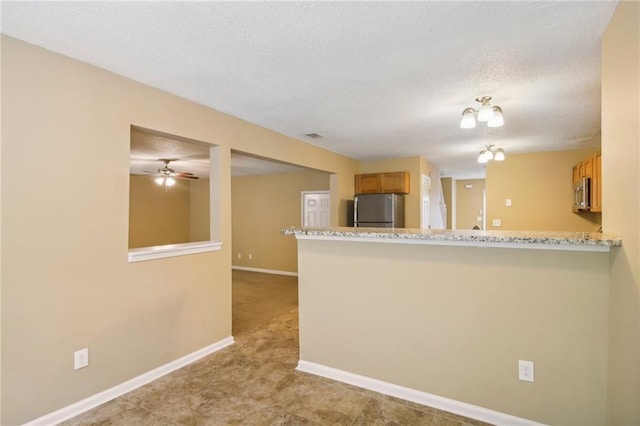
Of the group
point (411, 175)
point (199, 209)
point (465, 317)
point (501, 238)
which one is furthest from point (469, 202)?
point (501, 238)

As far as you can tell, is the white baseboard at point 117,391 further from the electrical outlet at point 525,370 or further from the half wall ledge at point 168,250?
the electrical outlet at point 525,370

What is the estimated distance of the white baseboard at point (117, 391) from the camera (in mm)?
1971

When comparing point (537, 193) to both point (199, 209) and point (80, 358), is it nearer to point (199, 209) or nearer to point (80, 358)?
point (80, 358)

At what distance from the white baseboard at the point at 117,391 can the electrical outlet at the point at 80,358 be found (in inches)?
9.1

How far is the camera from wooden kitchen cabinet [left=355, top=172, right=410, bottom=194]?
547 centimetres

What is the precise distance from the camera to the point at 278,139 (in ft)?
12.9

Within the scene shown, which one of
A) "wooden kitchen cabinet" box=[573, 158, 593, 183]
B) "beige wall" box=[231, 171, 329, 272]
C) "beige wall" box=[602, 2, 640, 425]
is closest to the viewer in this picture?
"beige wall" box=[602, 2, 640, 425]

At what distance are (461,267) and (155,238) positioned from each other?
289 inches

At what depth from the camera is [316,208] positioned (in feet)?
21.7

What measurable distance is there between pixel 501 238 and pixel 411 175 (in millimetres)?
3894

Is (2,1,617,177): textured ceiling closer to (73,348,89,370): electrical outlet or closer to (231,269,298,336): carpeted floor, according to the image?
(73,348,89,370): electrical outlet

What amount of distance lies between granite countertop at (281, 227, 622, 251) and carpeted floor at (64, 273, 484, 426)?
1.11 m

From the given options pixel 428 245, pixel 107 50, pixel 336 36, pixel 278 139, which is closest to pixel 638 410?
pixel 428 245

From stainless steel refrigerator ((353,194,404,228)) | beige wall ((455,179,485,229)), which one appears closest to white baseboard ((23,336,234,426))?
stainless steel refrigerator ((353,194,404,228))
